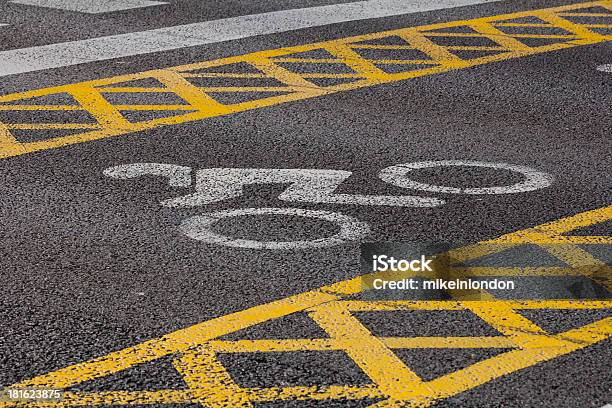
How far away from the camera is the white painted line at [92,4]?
14.2 meters

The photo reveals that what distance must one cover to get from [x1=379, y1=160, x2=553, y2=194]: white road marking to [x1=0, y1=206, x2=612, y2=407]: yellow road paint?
53.1 inches

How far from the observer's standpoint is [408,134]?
8.86 meters

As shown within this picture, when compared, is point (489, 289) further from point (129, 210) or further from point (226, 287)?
point (129, 210)

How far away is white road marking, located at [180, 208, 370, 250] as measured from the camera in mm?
6562

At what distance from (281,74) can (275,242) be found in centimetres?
445

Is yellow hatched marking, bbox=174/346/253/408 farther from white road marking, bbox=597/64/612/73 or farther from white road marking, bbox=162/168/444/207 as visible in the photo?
white road marking, bbox=597/64/612/73

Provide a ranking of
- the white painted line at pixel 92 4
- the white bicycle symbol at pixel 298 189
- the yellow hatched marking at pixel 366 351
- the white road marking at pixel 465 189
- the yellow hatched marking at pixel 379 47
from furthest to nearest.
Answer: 1. the white painted line at pixel 92 4
2. the yellow hatched marking at pixel 379 47
3. the white road marking at pixel 465 189
4. the white bicycle symbol at pixel 298 189
5. the yellow hatched marking at pixel 366 351

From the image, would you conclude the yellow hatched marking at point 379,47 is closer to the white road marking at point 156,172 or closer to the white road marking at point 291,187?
the white road marking at point 291,187

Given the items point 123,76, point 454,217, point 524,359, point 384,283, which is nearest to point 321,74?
point 123,76

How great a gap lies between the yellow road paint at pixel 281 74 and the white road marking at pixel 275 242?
6.54ft

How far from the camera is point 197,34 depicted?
1258cm

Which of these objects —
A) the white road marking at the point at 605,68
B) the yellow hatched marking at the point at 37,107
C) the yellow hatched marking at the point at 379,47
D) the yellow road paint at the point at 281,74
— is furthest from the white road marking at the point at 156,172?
the white road marking at the point at 605,68

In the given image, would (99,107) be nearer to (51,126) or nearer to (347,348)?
(51,126)

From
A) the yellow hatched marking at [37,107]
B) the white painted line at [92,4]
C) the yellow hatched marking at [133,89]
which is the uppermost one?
the yellow hatched marking at [37,107]
